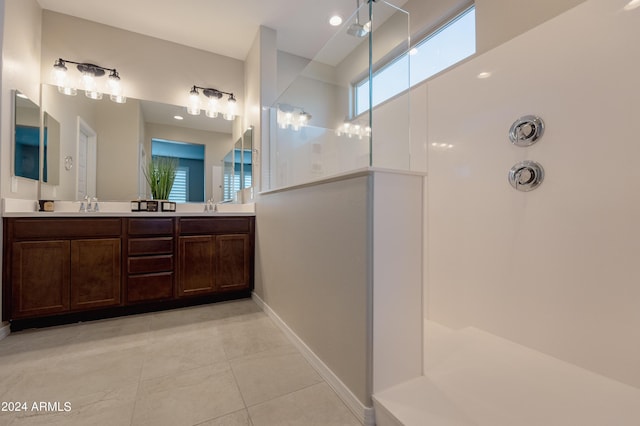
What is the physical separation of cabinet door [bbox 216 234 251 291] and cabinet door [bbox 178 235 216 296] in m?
0.07

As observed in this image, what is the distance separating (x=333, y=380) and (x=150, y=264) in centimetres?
189

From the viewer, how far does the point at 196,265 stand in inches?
101

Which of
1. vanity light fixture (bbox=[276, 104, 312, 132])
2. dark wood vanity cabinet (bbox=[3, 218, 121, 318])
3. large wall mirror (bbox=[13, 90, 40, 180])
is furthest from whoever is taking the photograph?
vanity light fixture (bbox=[276, 104, 312, 132])

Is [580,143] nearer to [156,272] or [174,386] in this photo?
[174,386]

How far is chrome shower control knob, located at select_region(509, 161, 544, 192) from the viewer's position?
1.58 meters

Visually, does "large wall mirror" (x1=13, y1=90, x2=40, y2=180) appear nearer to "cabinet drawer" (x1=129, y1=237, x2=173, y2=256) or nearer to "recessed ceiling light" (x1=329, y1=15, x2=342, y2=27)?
"cabinet drawer" (x1=129, y1=237, x2=173, y2=256)

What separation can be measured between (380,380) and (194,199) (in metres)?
2.70

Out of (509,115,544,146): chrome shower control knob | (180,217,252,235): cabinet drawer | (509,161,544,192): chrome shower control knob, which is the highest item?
(509,115,544,146): chrome shower control knob

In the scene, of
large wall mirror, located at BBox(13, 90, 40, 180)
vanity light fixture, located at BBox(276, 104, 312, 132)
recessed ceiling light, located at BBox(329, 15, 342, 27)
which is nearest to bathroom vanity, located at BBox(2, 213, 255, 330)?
large wall mirror, located at BBox(13, 90, 40, 180)

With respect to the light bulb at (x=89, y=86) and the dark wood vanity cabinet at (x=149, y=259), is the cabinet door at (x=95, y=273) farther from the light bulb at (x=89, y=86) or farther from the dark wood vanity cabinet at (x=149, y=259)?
the light bulb at (x=89, y=86)

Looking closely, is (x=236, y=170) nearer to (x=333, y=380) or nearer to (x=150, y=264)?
(x=150, y=264)

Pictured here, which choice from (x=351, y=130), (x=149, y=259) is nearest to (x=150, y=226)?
(x=149, y=259)

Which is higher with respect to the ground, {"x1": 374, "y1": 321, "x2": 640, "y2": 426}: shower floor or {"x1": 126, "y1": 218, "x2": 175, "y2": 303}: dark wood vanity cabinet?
{"x1": 126, "y1": 218, "x2": 175, "y2": 303}: dark wood vanity cabinet

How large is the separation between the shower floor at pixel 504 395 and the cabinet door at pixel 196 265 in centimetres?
196
